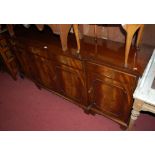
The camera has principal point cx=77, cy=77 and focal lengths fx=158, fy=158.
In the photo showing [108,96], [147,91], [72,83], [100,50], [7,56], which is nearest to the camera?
[147,91]

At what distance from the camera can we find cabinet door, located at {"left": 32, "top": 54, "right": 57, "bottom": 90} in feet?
5.08

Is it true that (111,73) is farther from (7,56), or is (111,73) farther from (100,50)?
(7,56)

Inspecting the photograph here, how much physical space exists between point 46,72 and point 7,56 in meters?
0.71

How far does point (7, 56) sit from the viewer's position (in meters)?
2.03

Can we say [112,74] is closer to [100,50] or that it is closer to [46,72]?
[100,50]

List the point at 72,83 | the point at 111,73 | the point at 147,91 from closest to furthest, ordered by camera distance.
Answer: the point at 147,91, the point at 111,73, the point at 72,83

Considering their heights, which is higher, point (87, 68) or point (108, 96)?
point (87, 68)

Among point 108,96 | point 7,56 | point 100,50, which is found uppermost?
point 100,50

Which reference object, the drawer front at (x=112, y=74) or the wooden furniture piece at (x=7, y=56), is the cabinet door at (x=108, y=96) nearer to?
the drawer front at (x=112, y=74)

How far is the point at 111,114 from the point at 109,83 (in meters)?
0.42

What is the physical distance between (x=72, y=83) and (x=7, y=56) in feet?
3.44

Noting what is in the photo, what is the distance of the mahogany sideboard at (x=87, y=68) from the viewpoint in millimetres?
1106

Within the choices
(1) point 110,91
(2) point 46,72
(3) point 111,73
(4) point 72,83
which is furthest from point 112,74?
(2) point 46,72

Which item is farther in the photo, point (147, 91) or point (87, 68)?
point (87, 68)
